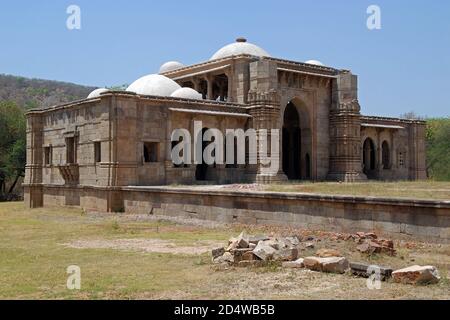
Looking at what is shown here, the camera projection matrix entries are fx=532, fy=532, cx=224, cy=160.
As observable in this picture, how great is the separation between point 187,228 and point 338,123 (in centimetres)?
1629

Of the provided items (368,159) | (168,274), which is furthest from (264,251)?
(368,159)

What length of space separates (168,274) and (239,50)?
23.3 metres

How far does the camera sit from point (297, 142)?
1232 inches

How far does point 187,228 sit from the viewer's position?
1475 centimetres

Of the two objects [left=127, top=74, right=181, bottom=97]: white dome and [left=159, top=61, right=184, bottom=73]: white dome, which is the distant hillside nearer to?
[left=159, top=61, right=184, bottom=73]: white dome

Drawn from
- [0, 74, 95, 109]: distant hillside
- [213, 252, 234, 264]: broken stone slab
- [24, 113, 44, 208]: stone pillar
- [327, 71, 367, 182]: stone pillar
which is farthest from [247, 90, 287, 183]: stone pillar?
[0, 74, 95, 109]: distant hillside

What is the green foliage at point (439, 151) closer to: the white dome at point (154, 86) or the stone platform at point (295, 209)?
the white dome at point (154, 86)

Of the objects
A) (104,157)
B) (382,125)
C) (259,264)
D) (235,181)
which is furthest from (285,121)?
(259,264)

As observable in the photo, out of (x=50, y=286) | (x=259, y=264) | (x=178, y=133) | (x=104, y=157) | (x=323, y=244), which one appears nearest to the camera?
(x=50, y=286)

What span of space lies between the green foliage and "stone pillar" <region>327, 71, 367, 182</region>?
15.7 metres

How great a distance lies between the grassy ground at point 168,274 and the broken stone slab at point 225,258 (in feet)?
0.55

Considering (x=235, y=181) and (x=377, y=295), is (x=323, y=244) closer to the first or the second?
(x=377, y=295)

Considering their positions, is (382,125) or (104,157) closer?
(104,157)

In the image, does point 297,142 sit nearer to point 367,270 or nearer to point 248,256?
point 248,256
